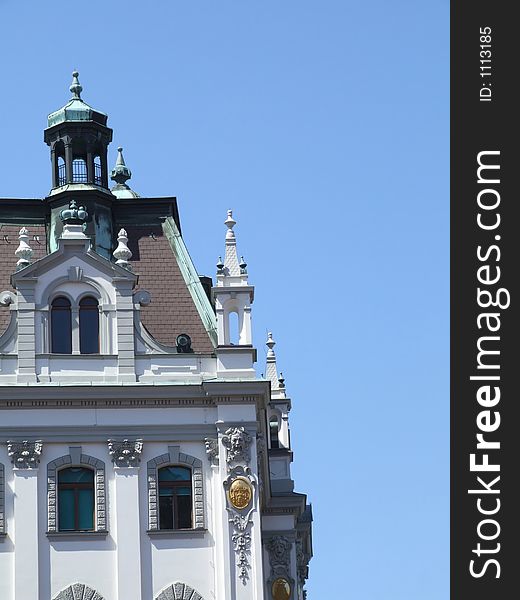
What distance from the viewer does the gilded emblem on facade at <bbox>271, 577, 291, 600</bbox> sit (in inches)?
2997

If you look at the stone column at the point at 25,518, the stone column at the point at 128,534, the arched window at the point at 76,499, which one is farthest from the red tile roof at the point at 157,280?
the arched window at the point at 76,499

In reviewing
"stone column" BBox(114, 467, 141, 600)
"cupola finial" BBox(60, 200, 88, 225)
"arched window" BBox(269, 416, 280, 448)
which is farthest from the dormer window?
"arched window" BBox(269, 416, 280, 448)

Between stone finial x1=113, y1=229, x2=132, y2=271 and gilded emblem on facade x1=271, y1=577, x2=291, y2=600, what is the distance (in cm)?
1365

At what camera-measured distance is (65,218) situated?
7169 cm

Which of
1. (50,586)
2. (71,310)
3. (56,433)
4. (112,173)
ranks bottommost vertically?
(50,586)

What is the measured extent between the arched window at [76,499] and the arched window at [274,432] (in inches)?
836

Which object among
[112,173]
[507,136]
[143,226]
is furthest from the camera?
[112,173]

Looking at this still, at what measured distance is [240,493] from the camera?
225ft

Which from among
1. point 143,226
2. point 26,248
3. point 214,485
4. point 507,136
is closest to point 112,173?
point 143,226

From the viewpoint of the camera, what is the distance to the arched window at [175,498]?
Result: 6881cm

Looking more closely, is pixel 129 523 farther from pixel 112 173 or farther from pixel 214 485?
pixel 112 173

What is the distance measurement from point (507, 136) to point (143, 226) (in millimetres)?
25541

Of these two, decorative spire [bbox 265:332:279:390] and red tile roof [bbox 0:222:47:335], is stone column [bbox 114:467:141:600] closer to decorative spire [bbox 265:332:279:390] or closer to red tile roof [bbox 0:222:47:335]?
red tile roof [bbox 0:222:47:335]

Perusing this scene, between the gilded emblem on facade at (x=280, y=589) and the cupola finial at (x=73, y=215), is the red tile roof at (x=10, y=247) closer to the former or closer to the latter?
the cupola finial at (x=73, y=215)
